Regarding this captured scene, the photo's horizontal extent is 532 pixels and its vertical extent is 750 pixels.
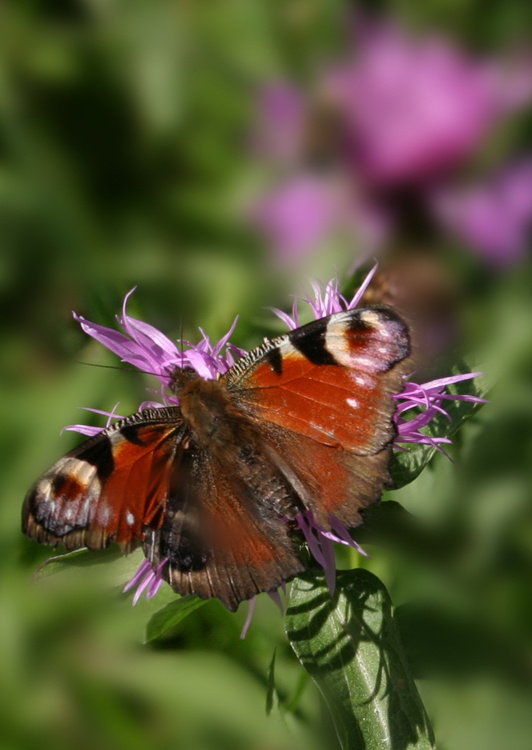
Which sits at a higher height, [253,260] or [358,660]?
[253,260]

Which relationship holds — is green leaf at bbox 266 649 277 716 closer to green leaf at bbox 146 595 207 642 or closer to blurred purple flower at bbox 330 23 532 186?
green leaf at bbox 146 595 207 642

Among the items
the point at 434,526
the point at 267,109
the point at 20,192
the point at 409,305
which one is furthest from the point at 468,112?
the point at 20,192

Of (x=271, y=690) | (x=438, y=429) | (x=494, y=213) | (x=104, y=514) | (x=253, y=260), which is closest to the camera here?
(x=104, y=514)

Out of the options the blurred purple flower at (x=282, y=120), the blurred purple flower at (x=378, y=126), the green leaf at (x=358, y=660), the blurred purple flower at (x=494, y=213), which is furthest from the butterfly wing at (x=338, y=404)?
the blurred purple flower at (x=282, y=120)

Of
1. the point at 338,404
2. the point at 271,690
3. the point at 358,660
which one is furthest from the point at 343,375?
the point at 271,690

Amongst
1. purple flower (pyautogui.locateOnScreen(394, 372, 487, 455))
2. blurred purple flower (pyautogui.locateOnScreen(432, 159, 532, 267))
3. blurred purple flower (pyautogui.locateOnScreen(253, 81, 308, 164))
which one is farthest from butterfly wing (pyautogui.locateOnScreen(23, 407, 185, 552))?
blurred purple flower (pyautogui.locateOnScreen(253, 81, 308, 164))

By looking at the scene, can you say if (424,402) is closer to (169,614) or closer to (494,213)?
(169,614)

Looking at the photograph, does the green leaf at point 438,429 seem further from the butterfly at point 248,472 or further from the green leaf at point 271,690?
the green leaf at point 271,690
